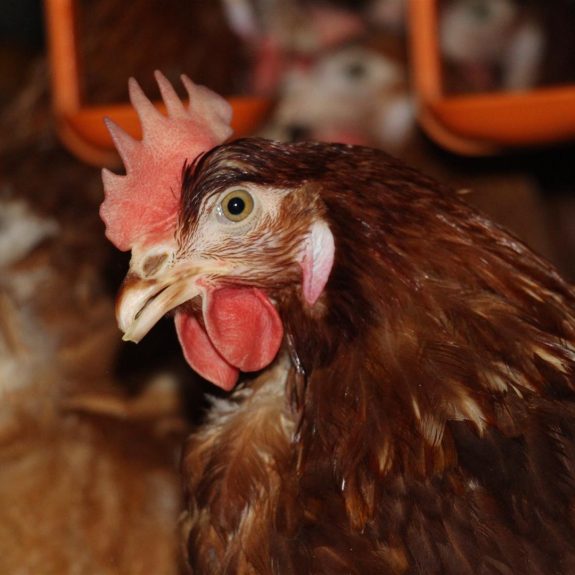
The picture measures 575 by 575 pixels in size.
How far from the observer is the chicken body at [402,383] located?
102 centimetres

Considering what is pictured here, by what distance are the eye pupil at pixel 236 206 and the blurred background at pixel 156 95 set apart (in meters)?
0.39

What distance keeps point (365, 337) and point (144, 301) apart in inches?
10.9

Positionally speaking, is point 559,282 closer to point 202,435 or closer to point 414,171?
point 414,171

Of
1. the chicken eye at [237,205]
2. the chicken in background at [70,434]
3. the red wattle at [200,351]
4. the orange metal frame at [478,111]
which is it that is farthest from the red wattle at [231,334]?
the orange metal frame at [478,111]

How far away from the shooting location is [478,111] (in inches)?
70.4

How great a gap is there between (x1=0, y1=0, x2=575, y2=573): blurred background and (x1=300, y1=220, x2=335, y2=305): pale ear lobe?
0.35m

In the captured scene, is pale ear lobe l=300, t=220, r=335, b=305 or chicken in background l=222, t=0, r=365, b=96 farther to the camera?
chicken in background l=222, t=0, r=365, b=96

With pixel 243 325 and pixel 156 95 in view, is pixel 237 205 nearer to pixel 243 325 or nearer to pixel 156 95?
pixel 243 325

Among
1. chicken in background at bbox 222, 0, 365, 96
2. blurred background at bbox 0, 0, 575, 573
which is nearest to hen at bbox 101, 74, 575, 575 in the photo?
blurred background at bbox 0, 0, 575, 573

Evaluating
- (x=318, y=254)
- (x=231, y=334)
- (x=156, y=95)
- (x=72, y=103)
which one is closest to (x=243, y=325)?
(x=231, y=334)

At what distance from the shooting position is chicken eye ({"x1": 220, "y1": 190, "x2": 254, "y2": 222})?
40.9 inches

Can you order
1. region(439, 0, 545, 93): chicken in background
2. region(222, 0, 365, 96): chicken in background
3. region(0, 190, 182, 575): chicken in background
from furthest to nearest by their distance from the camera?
region(222, 0, 365, 96): chicken in background < region(439, 0, 545, 93): chicken in background < region(0, 190, 182, 575): chicken in background

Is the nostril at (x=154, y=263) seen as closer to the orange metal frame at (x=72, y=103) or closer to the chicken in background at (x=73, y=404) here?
the chicken in background at (x=73, y=404)

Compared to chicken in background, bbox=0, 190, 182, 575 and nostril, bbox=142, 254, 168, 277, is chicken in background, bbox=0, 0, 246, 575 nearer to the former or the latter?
chicken in background, bbox=0, 190, 182, 575
